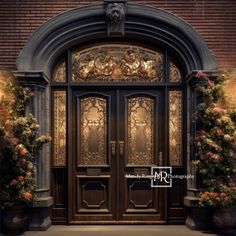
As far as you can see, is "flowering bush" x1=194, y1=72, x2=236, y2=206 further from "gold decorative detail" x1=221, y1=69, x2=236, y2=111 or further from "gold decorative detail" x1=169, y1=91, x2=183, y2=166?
"gold decorative detail" x1=169, y1=91, x2=183, y2=166

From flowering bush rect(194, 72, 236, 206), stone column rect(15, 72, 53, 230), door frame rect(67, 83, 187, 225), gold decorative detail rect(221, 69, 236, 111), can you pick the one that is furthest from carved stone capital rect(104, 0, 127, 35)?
gold decorative detail rect(221, 69, 236, 111)

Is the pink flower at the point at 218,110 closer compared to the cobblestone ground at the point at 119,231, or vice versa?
the pink flower at the point at 218,110

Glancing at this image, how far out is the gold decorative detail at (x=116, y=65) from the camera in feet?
24.3

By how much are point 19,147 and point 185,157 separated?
2.87 meters

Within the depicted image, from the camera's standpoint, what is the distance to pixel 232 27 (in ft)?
23.4

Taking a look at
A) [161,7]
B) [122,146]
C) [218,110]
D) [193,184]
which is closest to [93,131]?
[122,146]

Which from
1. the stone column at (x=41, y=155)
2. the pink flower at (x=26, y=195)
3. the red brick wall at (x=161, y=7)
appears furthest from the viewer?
the red brick wall at (x=161, y=7)

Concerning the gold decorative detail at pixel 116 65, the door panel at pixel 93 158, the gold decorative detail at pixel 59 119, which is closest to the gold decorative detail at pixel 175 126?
the gold decorative detail at pixel 116 65

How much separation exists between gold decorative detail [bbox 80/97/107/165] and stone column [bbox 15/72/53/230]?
0.64 meters

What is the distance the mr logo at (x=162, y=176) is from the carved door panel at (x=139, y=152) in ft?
0.28

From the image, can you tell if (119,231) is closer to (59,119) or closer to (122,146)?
(122,146)

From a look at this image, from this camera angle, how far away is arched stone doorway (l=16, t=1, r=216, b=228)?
707 centimetres

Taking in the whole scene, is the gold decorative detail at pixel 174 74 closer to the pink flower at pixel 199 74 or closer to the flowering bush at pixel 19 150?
the pink flower at pixel 199 74

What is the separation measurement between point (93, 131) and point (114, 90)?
2.70 feet
